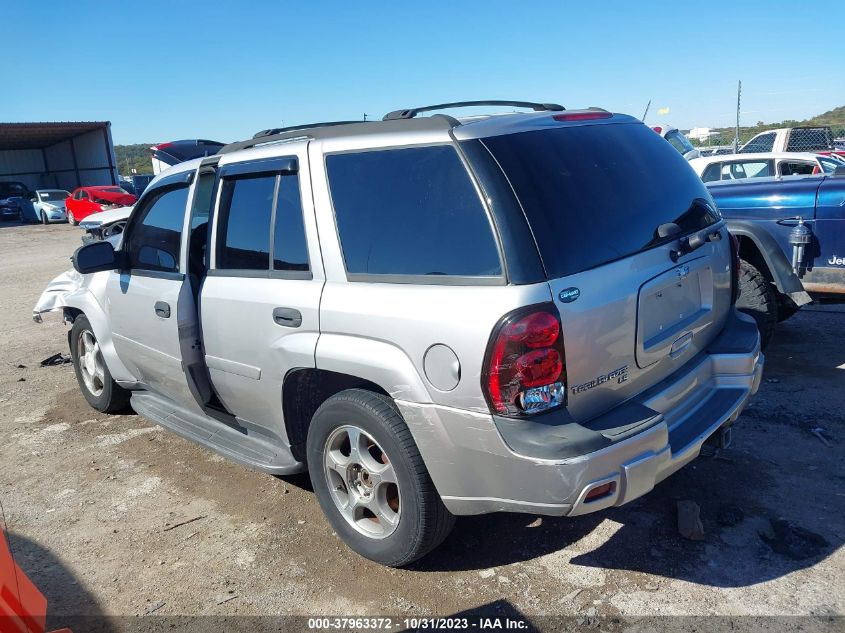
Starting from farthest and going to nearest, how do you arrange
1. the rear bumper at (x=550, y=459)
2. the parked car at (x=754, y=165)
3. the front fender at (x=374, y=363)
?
the parked car at (x=754, y=165) → the front fender at (x=374, y=363) → the rear bumper at (x=550, y=459)

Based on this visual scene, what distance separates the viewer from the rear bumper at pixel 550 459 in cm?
249

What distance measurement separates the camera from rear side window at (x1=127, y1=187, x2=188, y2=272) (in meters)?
4.23

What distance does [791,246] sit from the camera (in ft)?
17.9

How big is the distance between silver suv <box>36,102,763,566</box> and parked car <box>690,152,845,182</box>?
22.8 feet

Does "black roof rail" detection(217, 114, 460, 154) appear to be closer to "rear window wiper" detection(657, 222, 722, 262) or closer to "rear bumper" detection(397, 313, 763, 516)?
"rear window wiper" detection(657, 222, 722, 262)

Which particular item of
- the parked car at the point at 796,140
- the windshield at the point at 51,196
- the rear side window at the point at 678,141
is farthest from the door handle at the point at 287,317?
the windshield at the point at 51,196

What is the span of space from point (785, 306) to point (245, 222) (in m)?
4.43

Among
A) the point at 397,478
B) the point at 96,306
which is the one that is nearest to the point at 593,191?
the point at 397,478

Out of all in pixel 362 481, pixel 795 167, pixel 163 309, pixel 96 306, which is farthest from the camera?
pixel 795 167

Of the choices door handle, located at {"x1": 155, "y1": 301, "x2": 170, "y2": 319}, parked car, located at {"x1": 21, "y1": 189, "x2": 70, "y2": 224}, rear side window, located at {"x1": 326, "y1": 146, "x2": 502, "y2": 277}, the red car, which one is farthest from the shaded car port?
rear side window, located at {"x1": 326, "y1": 146, "x2": 502, "y2": 277}

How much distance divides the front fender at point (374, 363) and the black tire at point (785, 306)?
394 cm

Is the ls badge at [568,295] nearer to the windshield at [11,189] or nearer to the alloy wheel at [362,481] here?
the alloy wheel at [362,481]

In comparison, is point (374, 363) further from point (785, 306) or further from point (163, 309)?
point (785, 306)

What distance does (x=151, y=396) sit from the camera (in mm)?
4824
